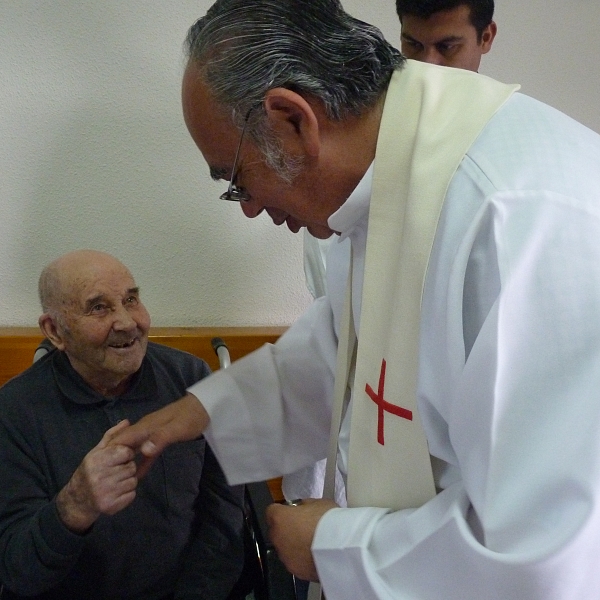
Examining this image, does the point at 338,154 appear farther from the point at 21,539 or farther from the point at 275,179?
the point at 21,539

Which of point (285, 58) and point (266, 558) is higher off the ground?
point (285, 58)

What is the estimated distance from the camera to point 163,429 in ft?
4.31

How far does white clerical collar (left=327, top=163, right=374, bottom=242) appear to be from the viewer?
0.91 m

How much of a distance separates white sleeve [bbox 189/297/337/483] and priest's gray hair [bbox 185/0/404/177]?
579 millimetres

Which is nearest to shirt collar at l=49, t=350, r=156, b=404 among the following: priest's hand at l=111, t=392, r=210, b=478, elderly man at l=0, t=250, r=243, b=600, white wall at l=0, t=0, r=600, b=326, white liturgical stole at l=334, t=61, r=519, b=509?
elderly man at l=0, t=250, r=243, b=600

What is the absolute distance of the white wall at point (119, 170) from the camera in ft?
6.27

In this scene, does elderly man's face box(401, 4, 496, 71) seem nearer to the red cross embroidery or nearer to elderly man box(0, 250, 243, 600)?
elderly man box(0, 250, 243, 600)

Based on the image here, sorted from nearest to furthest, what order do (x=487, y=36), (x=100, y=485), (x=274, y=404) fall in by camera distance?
(x=100, y=485) → (x=274, y=404) → (x=487, y=36)

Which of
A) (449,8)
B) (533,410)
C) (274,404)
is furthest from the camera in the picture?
(449,8)

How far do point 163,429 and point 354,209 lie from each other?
2.09 feet

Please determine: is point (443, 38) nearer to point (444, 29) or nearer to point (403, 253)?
point (444, 29)

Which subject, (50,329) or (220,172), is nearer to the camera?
(220,172)

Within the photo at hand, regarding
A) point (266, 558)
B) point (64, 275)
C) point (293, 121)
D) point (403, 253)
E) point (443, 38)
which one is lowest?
point (266, 558)

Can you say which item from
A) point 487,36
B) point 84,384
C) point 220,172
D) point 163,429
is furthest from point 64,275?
point 487,36
